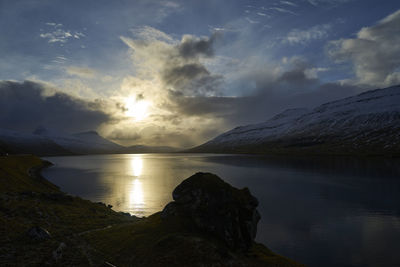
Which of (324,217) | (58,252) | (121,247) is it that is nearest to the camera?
(58,252)

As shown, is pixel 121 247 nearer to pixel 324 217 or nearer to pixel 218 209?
pixel 218 209

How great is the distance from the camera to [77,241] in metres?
21.6

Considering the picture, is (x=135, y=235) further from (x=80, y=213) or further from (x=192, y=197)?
(x=80, y=213)

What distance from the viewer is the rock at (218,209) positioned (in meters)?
21.2

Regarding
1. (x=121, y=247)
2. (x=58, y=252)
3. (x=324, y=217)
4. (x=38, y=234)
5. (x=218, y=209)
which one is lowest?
(x=324, y=217)

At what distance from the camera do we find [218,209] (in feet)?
71.5

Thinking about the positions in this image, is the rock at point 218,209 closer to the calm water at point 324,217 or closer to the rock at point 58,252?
the rock at point 58,252

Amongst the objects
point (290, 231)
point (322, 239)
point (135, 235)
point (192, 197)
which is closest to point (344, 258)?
point (322, 239)

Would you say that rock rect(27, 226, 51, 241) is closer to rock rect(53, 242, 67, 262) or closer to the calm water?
rock rect(53, 242, 67, 262)

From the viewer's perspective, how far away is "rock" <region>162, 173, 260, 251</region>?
21203 millimetres

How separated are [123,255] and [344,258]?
22547 mm

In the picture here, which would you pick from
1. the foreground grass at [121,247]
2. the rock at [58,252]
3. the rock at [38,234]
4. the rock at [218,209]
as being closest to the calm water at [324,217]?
the rock at [218,209]

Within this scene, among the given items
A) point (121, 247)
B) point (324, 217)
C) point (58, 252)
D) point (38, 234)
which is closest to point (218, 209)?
point (121, 247)

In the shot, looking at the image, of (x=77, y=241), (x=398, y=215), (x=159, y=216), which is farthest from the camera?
(x=398, y=215)
